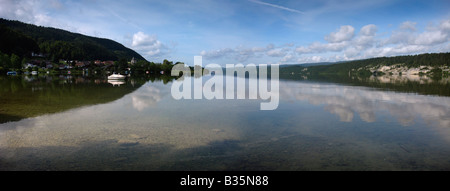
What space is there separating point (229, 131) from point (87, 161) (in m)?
7.23

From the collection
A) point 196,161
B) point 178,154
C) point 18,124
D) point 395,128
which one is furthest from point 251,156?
point 18,124

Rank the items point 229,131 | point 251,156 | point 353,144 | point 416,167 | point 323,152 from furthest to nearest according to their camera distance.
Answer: point 229,131 → point 353,144 → point 323,152 → point 251,156 → point 416,167

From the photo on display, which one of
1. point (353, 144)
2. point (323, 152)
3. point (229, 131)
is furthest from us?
point (229, 131)

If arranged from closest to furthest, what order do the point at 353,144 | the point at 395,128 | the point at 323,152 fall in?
the point at 323,152, the point at 353,144, the point at 395,128

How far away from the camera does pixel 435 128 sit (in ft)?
50.6

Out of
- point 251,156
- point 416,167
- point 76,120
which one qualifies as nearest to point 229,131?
point 251,156

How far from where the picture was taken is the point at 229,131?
14.2m
